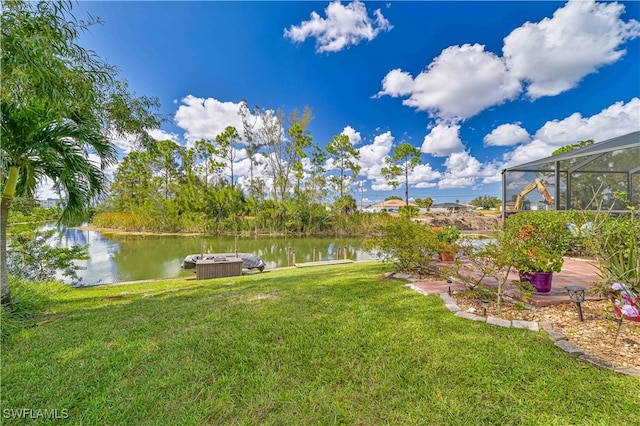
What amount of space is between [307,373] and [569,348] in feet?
6.83

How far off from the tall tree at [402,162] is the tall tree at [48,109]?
21378 mm

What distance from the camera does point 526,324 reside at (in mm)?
2410

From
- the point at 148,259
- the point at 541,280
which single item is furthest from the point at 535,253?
the point at 148,259

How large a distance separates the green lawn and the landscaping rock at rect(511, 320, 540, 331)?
0.12m

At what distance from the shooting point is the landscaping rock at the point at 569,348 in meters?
1.93

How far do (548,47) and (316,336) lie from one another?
915cm

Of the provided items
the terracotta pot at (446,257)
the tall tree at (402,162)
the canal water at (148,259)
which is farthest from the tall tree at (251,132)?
the terracotta pot at (446,257)

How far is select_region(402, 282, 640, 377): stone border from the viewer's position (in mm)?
1742

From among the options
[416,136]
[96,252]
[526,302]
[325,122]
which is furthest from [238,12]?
[416,136]

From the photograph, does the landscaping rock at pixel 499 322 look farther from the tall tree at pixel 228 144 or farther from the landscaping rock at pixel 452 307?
the tall tree at pixel 228 144

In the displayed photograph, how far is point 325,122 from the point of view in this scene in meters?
21.9

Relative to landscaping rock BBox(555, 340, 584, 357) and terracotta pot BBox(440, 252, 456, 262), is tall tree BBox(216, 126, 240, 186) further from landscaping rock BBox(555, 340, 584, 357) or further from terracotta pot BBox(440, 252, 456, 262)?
landscaping rock BBox(555, 340, 584, 357)

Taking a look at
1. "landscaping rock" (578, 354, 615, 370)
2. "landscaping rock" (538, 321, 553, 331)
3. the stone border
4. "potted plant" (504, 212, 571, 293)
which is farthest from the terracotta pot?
"landscaping rock" (578, 354, 615, 370)

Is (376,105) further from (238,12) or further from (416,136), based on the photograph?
(238,12)
